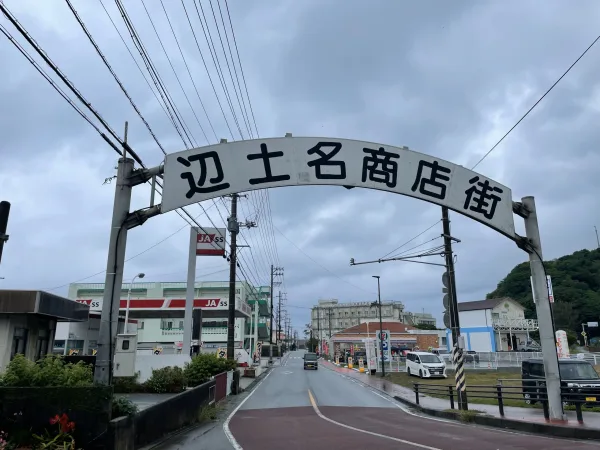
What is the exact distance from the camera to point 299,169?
398 inches

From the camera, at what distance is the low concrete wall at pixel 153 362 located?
78.2ft

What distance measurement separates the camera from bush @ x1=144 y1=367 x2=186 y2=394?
2084 centimetres

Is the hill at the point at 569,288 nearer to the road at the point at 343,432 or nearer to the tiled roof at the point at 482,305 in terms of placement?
the tiled roof at the point at 482,305

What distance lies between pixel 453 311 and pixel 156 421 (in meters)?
11.8

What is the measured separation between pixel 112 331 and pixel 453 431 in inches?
381

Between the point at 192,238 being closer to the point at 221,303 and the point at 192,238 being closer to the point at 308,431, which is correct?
the point at 308,431

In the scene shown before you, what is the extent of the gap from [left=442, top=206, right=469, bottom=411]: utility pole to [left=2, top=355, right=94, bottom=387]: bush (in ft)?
43.6

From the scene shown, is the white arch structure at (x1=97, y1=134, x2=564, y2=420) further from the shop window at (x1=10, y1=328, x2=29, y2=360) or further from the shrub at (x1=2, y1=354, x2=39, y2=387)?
the shop window at (x1=10, y1=328, x2=29, y2=360)

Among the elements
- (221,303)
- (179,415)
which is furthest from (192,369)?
(221,303)

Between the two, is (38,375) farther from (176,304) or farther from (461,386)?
(176,304)

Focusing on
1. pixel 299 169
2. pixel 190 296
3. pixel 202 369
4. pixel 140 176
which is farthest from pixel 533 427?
pixel 190 296

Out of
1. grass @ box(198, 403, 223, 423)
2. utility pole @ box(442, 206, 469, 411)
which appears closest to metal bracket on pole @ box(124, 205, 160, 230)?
grass @ box(198, 403, 223, 423)

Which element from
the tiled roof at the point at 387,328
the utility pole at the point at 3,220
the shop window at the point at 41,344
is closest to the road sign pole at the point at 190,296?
the shop window at the point at 41,344

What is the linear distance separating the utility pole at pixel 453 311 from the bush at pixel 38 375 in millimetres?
13282
